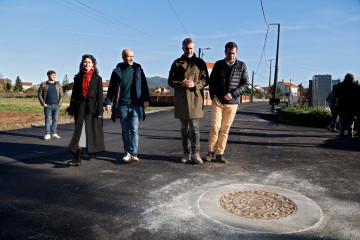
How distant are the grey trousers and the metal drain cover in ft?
4.31

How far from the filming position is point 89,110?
14.9 feet

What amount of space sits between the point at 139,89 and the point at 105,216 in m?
2.46

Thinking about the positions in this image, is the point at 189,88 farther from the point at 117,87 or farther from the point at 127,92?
the point at 117,87

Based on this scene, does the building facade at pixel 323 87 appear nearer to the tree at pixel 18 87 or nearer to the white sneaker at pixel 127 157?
the white sneaker at pixel 127 157

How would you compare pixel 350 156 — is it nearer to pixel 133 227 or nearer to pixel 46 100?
pixel 133 227

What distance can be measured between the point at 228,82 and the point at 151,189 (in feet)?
7.50

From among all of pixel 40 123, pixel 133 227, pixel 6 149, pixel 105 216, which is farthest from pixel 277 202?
pixel 40 123

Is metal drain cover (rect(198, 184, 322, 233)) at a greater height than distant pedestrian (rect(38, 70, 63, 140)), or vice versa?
distant pedestrian (rect(38, 70, 63, 140))

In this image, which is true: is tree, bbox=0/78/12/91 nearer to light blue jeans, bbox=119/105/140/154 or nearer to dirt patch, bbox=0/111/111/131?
dirt patch, bbox=0/111/111/131

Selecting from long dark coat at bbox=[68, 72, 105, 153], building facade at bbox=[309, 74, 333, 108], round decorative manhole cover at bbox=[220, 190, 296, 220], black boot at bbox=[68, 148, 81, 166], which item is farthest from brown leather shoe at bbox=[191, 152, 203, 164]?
building facade at bbox=[309, 74, 333, 108]

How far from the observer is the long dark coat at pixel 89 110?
4477 mm

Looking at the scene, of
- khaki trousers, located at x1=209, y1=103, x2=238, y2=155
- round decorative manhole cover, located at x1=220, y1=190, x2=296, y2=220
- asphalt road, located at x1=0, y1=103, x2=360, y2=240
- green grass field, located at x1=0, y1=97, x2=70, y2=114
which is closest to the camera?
asphalt road, located at x1=0, y1=103, x2=360, y2=240

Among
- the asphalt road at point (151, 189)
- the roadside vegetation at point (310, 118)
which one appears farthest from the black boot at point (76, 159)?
the roadside vegetation at point (310, 118)

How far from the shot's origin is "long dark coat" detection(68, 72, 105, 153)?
176 inches
